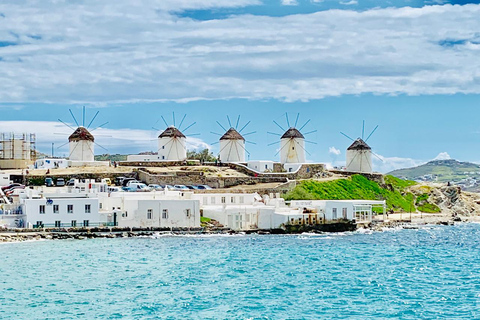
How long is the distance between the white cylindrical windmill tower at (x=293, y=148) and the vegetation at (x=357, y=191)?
6327 millimetres

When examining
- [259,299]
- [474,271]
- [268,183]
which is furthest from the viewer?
[268,183]

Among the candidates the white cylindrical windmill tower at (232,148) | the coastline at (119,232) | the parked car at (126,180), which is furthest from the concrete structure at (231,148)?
the coastline at (119,232)

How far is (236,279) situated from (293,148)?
4122cm

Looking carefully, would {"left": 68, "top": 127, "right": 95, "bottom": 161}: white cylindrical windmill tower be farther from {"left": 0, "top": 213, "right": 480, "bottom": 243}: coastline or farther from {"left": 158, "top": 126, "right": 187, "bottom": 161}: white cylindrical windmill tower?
{"left": 0, "top": 213, "right": 480, "bottom": 243}: coastline

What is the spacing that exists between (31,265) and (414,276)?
50.7ft

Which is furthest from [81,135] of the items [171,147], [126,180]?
[126,180]

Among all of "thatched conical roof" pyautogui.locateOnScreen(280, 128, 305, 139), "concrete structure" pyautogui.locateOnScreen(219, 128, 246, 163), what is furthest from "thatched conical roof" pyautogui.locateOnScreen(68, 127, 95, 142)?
"thatched conical roof" pyautogui.locateOnScreen(280, 128, 305, 139)

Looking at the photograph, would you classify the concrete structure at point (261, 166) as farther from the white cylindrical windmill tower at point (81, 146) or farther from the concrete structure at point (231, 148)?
the white cylindrical windmill tower at point (81, 146)

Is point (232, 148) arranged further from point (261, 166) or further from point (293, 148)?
Answer: point (293, 148)

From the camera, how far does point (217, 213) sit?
45344mm

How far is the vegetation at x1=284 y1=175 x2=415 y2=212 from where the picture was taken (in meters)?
55.1

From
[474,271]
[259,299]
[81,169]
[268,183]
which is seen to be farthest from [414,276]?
[81,169]

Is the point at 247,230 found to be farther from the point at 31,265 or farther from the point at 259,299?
the point at 259,299

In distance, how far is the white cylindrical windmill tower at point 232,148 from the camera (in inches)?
2633
